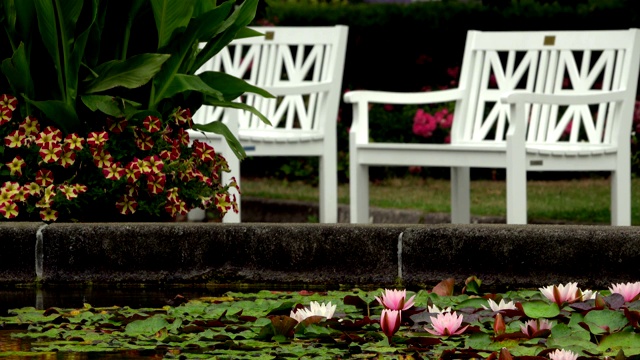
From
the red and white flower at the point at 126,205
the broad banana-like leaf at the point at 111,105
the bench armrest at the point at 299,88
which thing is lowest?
the red and white flower at the point at 126,205

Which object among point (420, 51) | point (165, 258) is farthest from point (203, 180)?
point (420, 51)

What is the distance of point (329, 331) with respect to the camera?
11.4 feet

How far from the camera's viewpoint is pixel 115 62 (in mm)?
5195

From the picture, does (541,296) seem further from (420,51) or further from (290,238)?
(420,51)

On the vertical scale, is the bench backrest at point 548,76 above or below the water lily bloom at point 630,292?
above

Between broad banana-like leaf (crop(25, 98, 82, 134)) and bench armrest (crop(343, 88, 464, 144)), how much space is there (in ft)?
6.50

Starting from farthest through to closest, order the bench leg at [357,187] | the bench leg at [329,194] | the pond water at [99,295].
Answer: the bench leg at [329,194]
the bench leg at [357,187]
the pond water at [99,295]

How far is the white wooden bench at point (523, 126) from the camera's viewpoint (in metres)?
6.31

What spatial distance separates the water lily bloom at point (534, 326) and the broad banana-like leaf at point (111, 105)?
2112mm

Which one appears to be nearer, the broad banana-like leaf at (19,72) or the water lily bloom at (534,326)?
the water lily bloom at (534,326)

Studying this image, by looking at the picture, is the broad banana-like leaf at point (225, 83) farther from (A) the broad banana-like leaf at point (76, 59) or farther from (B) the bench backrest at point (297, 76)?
(B) the bench backrest at point (297, 76)

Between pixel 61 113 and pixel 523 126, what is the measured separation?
2.11m

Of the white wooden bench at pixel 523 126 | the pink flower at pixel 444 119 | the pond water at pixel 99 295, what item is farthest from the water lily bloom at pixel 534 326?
the pink flower at pixel 444 119

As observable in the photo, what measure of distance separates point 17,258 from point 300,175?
266 inches
